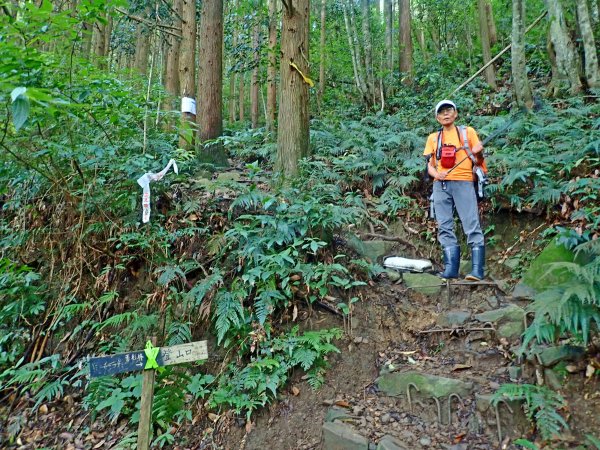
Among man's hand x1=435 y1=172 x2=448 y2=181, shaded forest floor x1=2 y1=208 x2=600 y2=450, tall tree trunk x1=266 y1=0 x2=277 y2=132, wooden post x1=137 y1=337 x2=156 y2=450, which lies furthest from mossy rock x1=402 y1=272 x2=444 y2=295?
tall tree trunk x1=266 y1=0 x2=277 y2=132

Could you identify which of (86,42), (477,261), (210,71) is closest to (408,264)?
(477,261)

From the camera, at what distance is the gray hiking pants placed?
5285 mm

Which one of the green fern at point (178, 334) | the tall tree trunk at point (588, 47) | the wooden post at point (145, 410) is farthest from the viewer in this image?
the tall tree trunk at point (588, 47)

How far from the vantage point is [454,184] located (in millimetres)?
5441

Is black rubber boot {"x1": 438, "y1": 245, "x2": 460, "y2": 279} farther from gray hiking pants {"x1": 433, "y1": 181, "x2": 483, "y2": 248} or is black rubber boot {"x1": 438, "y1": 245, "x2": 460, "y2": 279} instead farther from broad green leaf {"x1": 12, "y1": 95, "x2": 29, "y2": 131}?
broad green leaf {"x1": 12, "y1": 95, "x2": 29, "y2": 131}

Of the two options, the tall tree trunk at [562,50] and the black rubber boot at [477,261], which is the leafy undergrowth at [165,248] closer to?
the black rubber boot at [477,261]

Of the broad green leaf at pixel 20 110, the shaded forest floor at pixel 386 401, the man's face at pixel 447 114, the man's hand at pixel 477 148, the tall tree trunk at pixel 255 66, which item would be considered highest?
the tall tree trunk at pixel 255 66

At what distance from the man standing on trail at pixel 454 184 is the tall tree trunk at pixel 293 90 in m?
1.98

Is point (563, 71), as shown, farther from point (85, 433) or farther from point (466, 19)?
point (85, 433)

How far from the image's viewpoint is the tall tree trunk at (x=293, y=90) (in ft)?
19.5

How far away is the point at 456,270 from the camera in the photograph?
5.29 metres

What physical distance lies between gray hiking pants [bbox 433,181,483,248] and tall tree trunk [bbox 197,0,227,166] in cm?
418

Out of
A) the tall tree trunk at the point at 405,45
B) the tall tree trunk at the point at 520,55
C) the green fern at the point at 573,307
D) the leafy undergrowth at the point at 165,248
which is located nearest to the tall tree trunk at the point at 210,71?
the leafy undergrowth at the point at 165,248

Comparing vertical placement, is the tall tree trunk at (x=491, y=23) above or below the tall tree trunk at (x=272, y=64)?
above
